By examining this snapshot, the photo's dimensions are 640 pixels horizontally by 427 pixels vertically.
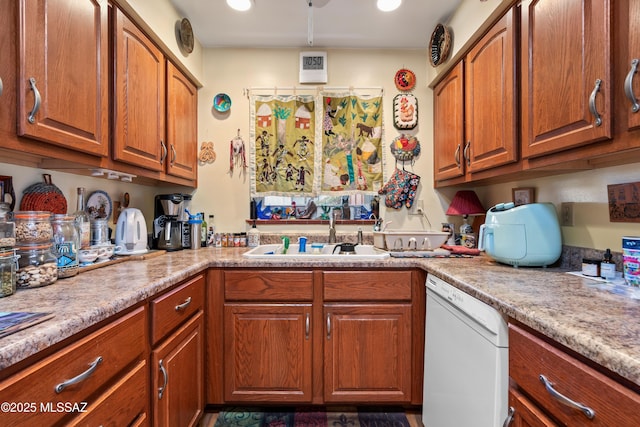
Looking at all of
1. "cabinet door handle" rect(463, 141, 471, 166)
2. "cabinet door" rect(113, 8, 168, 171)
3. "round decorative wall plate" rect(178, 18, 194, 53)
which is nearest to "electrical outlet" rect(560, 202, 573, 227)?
"cabinet door handle" rect(463, 141, 471, 166)

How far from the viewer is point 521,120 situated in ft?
4.40

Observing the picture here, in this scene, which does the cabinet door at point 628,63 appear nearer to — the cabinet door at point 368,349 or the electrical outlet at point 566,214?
the electrical outlet at point 566,214

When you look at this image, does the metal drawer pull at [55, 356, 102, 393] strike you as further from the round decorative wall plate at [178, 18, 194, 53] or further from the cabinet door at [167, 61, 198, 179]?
the round decorative wall plate at [178, 18, 194, 53]

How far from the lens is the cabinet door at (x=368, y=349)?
5.27 feet

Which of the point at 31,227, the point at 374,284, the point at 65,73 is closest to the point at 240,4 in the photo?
the point at 65,73

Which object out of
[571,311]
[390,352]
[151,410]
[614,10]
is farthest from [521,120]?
[151,410]

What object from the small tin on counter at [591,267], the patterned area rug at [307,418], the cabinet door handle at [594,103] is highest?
the cabinet door handle at [594,103]

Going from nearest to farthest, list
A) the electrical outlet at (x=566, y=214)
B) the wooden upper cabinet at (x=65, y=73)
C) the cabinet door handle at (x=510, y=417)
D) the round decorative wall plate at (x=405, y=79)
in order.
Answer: the cabinet door handle at (x=510, y=417) → the wooden upper cabinet at (x=65, y=73) → the electrical outlet at (x=566, y=214) → the round decorative wall plate at (x=405, y=79)

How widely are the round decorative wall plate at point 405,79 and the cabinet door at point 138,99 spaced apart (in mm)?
1643

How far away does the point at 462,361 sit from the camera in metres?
1.12

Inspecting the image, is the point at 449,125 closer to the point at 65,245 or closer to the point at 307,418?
the point at 307,418

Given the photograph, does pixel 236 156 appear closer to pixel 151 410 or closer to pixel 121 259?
pixel 121 259

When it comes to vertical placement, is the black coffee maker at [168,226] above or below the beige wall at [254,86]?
below

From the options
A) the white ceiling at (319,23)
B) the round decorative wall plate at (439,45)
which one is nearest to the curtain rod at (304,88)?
the white ceiling at (319,23)
